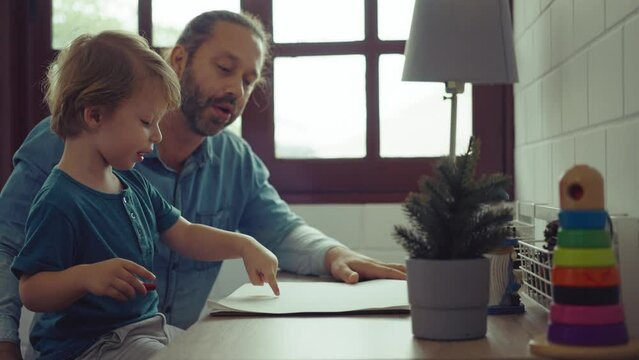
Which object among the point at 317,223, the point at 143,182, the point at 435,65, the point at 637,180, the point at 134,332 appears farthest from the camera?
the point at 317,223

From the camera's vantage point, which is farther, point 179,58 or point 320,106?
point 320,106

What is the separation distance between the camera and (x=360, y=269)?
1607 millimetres

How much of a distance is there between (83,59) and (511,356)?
1013mm

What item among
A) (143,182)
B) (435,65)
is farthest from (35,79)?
(435,65)

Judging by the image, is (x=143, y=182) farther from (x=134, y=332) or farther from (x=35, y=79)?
(x=35, y=79)

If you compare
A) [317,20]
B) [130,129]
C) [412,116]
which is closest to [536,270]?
[130,129]

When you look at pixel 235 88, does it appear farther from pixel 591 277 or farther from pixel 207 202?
pixel 591 277

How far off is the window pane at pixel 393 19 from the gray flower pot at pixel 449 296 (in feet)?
5.96

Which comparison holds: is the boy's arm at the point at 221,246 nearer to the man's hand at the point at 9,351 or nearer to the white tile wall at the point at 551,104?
the man's hand at the point at 9,351

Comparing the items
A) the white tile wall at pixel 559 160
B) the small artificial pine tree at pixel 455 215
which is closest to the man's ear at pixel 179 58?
the white tile wall at pixel 559 160

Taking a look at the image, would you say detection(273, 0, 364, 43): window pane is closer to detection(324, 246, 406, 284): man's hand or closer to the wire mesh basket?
detection(324, 246, 406, 284): man's hand

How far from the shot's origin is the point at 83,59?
154cm

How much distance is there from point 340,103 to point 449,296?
5.99 feet

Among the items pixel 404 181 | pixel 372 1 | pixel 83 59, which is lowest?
pixel 404 181
